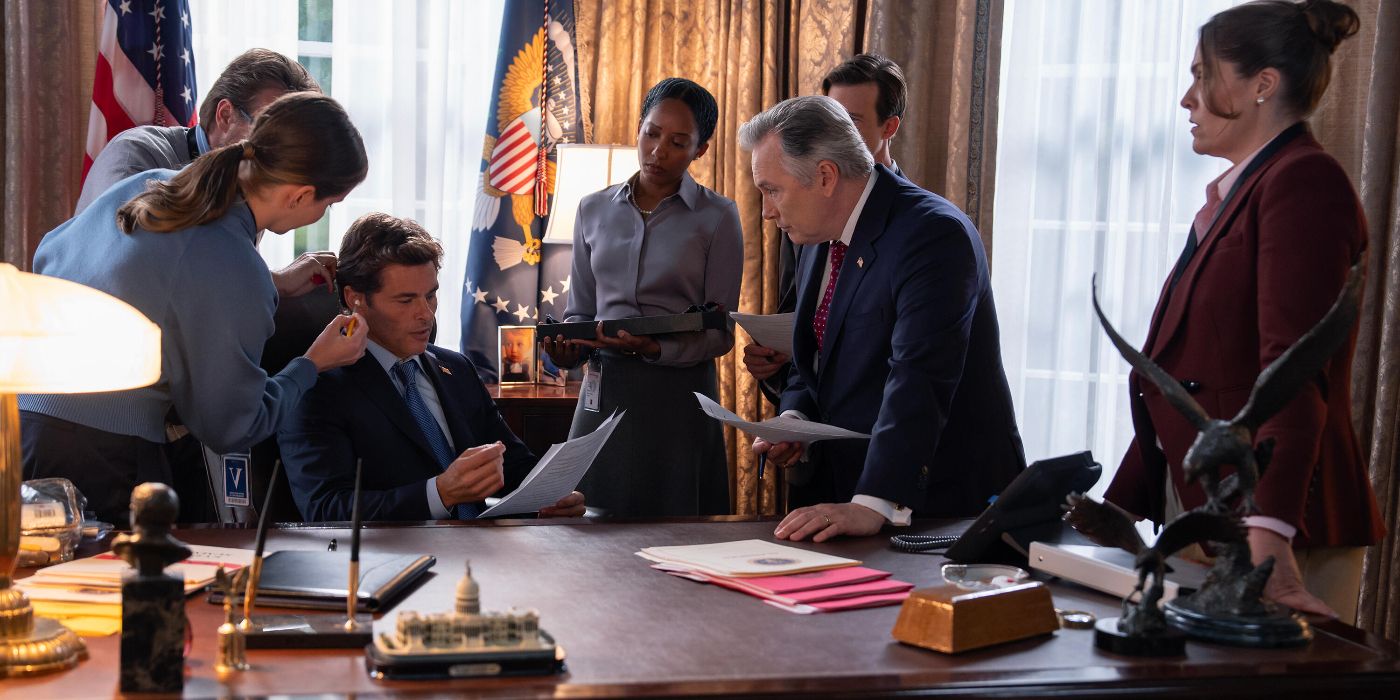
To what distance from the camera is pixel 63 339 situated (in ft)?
4.61

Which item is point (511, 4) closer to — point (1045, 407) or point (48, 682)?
point (1045, 407)

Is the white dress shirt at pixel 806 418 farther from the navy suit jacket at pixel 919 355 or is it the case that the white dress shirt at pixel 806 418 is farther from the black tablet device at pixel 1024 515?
the black tablet device at pixel 1024 515

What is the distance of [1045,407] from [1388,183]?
148cm

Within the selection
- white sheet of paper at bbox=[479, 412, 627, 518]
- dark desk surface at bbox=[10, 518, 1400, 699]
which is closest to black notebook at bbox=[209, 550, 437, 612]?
dark desk surface at bbox=[10, 518, 1400, 699]

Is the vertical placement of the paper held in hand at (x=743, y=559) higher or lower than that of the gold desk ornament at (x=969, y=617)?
lower

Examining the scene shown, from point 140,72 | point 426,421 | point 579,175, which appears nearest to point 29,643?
point 426,421

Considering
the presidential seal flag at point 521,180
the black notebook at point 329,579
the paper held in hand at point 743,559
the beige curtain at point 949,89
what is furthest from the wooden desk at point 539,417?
the black notebook at point 329,579

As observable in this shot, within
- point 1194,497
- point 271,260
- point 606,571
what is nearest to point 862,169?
point 1194,497

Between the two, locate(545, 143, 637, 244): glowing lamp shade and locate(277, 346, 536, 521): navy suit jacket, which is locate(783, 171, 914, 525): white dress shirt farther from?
locate(545, 143, 637, 244): glowing lamp shade

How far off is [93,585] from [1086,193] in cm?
413

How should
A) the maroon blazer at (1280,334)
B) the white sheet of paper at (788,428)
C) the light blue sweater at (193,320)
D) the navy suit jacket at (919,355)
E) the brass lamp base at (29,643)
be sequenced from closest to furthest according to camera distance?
1. the brass lamp base at (29,643)
2. the maroon blazer at (1280,334)
3. the light blue sweater at (193,320)
4. the white sheet of paper at (788,428)
5. the navy suit jacket at (919,355)

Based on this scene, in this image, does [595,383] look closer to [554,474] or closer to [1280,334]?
[554,474]

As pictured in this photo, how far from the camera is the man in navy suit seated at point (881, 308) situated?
2.54 m

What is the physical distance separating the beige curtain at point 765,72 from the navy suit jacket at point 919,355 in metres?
→ 2.20
